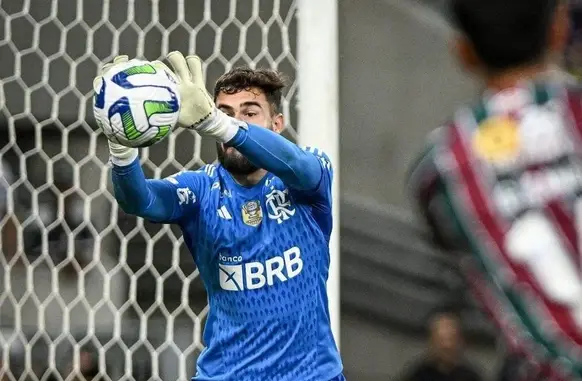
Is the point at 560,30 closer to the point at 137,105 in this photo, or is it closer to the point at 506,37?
the point at 506,37

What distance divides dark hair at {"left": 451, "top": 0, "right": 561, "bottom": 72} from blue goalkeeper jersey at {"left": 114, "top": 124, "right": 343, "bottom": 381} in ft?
3.11

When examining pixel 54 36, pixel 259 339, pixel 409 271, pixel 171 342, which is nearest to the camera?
pixel 259 339

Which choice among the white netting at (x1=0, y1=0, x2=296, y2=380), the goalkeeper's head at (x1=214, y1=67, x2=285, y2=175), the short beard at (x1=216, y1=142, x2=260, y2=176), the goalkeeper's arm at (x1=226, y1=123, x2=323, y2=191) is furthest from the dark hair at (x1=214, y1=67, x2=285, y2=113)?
the white netting at (x1=0, y1=0, x2=296, y2=380)

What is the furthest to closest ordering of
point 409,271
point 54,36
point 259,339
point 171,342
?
1. point 409,271
2. point 54,36
3. point 171,342
4. point 259,339

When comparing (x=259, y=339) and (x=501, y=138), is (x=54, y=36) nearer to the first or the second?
(x=259, y=339)

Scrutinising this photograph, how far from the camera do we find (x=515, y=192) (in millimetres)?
1351

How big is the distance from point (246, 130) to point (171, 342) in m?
1.42

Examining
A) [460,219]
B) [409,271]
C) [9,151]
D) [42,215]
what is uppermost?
[460,219]

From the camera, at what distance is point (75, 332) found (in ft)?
12.5

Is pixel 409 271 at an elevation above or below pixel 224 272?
below

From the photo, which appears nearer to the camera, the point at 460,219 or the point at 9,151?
the point at 460,219

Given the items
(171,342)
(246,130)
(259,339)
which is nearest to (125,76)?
(246,130)

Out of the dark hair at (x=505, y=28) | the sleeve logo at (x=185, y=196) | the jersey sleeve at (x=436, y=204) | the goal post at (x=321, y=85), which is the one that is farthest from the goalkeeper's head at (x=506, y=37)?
the goal post at (x=321, y=85)

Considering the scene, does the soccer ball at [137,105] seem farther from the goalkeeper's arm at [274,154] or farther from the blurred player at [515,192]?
the blurred player at [515,192]
